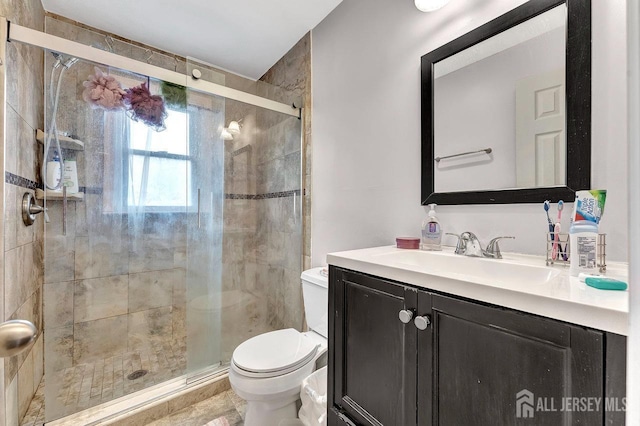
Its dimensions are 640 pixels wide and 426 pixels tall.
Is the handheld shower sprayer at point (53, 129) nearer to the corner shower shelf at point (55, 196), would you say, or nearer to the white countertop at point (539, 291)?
the corner shower shelf at point (55, 196)

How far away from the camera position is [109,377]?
175 cm

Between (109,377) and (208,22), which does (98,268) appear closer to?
(109,377)

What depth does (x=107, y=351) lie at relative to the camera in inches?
75.1

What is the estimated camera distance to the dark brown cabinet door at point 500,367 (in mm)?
475

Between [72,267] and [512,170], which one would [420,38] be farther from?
[72,267]

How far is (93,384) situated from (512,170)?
2.48 meters

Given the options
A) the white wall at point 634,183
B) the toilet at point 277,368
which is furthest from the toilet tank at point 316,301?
the white wall at point 634,183

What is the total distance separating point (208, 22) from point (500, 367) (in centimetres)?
230

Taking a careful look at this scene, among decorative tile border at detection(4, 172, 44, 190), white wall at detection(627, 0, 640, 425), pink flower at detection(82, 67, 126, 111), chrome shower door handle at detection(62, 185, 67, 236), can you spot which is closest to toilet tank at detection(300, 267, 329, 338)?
white wall at detection(627, 0, 640, 425)

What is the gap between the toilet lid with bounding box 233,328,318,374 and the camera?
1.28 metres

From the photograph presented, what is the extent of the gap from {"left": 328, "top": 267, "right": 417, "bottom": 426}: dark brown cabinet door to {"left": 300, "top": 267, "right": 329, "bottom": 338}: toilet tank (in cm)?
47

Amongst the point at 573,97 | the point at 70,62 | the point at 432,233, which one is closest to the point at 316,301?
the point at 432,233

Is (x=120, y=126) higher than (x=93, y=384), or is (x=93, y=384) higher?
(x=120, y=126)

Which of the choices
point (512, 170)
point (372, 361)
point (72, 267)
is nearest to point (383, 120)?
point (512, 170)
